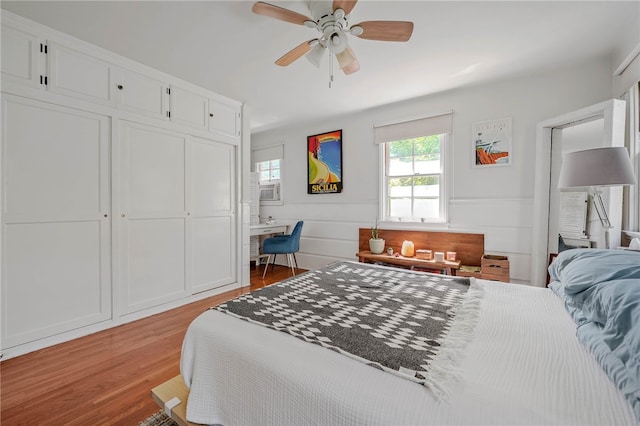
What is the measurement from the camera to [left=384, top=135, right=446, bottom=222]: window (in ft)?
11.7

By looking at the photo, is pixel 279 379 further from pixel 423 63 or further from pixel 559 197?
pixel 559 197

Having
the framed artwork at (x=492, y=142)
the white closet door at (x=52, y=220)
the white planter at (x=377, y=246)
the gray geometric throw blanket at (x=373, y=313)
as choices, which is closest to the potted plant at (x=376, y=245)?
the white planter at (x=377, y=246)

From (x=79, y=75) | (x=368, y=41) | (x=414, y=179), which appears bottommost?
(x=414, y=179)

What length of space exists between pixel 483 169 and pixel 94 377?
4.02m

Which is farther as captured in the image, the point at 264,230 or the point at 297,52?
the point at 264,230

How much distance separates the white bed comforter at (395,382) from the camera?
682mm

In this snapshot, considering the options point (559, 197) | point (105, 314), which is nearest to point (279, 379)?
point (105, 314)

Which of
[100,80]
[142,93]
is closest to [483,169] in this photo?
[142,93]

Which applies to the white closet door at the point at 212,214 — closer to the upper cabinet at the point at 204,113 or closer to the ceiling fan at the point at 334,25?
the upper cabinet at the point at 204,113

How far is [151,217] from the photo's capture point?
9.22 feet

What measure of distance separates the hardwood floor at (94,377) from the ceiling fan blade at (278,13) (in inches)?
94.0

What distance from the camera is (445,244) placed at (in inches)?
136

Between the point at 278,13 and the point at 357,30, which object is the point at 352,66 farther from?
the point at 278,13

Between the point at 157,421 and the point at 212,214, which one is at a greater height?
the point at 212,214
